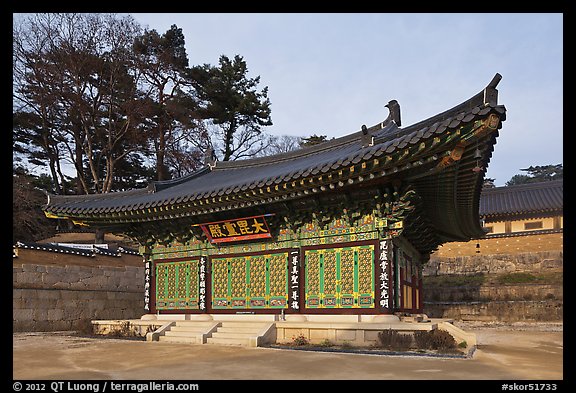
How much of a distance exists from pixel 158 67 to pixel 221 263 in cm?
2373

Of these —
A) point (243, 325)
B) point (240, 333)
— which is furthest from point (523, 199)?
point (240, 333)

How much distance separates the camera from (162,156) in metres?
35.9

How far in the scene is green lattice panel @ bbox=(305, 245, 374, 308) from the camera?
1278 cm

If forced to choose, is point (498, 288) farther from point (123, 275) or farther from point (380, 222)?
point (123, 275)

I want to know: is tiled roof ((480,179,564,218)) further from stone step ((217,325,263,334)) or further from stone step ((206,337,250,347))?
stone step ((206,337,250,347))

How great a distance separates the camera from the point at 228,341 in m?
13.4

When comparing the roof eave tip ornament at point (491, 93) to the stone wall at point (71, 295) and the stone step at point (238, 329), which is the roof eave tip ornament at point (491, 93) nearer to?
the stone step at point (238, 329)

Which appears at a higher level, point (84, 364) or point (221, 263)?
point (221, 263)

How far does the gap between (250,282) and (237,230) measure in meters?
1.56

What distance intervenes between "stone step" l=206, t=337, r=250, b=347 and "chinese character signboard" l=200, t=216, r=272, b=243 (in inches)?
116
